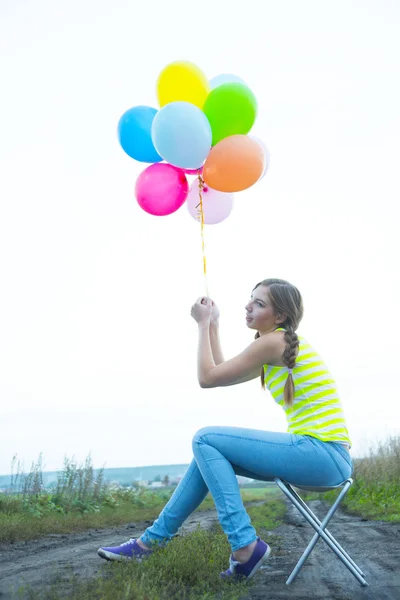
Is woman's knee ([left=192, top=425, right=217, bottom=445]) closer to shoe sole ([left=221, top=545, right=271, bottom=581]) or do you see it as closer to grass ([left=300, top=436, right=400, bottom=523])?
shoe sole ([left=221, top=545, right=271, bottom=581])

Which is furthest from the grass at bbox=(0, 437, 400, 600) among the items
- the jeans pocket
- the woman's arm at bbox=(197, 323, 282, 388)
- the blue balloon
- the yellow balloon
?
the yellow balloon

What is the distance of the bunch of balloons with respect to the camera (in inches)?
165

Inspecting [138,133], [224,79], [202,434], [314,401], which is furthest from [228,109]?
[202,434]

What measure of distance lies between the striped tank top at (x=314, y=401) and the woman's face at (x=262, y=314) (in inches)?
9.5

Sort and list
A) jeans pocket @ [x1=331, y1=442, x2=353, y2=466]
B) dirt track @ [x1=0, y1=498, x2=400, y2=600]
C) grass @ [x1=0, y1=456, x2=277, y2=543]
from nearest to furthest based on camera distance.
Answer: dirt track @ [x1=0, y1=498, x2=400, y2=600] < jeans pocket @ [x1=331, y1=442, x2=353, y2=466] < grass @ [x1=0, y1=456, x2=277, y2=543]

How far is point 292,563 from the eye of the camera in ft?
12.8

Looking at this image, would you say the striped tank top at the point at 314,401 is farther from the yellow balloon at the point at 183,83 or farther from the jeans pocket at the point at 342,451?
the yellow balloon at the point at 183,83

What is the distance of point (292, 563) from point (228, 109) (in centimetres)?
336

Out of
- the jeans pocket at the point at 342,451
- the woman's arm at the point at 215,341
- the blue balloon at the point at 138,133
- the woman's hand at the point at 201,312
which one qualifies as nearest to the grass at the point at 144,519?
the jeans pocket at the point at 342,451

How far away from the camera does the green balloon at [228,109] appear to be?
4398 mm

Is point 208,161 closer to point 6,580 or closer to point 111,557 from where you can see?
point 111,557

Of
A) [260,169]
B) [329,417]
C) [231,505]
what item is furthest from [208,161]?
[231,505]

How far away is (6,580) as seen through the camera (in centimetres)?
326

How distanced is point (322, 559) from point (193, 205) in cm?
301
